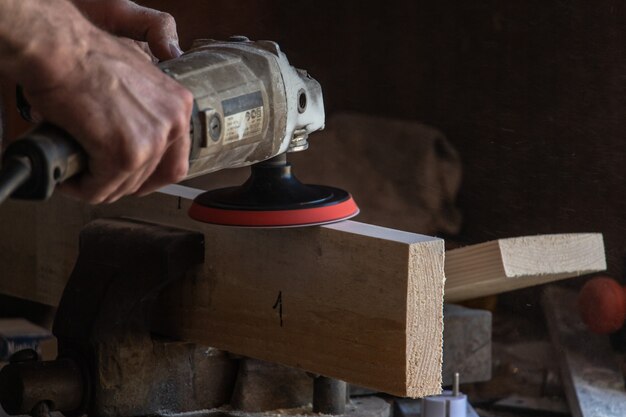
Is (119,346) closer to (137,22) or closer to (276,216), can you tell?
(276,216)

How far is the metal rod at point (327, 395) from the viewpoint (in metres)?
1.98

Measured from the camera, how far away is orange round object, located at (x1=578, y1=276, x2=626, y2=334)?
256 centimetres

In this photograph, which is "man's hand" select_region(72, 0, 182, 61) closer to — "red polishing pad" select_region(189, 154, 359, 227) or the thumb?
the thumb

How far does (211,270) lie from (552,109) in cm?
106

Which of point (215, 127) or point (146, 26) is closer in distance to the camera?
point (215, 127)

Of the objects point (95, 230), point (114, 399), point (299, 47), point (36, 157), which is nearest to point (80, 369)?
point (114, 399)

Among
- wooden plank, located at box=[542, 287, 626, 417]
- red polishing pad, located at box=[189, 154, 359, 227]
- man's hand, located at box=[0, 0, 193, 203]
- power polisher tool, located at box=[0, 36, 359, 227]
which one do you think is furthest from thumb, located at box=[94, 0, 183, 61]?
wooden plank, located at box=[542, 287, 626, 417]

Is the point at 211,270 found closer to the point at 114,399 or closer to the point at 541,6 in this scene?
the point at 114,399

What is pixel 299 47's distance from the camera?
2902 millimetres

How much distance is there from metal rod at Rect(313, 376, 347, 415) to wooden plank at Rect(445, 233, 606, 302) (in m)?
0.37

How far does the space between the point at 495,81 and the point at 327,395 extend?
1044 millimetres

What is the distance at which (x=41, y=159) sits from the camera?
120cm

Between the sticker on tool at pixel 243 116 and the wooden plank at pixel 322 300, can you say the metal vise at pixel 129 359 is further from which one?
the sticker on tool at pixel 243 116

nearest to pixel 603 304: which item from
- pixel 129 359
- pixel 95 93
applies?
pixel 129 359
